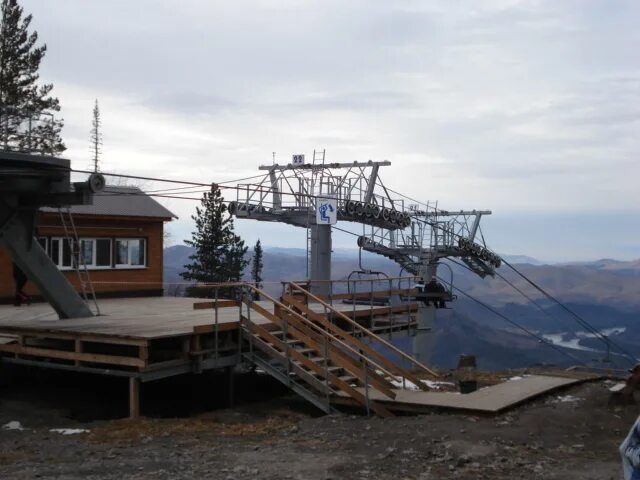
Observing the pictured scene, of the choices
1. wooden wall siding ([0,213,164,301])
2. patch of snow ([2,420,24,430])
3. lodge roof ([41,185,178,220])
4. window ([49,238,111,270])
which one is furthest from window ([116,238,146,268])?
patch of snow ([2,420,24,430])

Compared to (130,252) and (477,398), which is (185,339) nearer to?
(477,398)

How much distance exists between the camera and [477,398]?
38.0ft

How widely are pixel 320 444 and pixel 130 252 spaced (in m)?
16.4

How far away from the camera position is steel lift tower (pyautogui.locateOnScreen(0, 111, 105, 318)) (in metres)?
13.8

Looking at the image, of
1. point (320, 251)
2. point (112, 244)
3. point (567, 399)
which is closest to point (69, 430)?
point (567, 399)

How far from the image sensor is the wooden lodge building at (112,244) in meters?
21.8

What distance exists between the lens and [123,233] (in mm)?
23969

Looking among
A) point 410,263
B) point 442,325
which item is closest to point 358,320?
point 410,263

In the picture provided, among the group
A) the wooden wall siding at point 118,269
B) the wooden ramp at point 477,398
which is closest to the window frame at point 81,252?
the wooden wall siding at point 118,269

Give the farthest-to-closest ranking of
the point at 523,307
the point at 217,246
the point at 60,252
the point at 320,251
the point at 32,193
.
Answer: the point at 523,307 → the point at 217,246 → the point at 320,251 → the point at 60,252 → the point at 32,193

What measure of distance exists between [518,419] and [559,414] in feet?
2.35

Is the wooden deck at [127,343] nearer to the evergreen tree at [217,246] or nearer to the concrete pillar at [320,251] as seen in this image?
the concrete pillar at [320,251]

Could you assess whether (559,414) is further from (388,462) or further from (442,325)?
(442,325)

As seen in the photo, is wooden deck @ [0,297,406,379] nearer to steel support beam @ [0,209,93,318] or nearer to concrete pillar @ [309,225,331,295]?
steel support beam @ [0,209,93,318]
